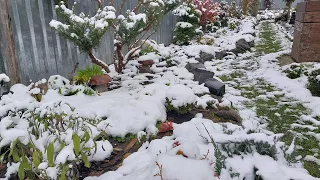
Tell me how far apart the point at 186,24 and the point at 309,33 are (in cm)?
377

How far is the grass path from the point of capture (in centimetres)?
215

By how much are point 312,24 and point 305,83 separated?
5.47 ft

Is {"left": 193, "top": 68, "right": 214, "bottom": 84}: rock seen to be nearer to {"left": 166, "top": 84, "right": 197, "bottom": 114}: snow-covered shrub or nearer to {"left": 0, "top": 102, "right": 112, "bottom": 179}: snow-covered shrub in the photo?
{"left": 166, "top": 84, "right": 197, "bottom": 114}: snow-covered shrub

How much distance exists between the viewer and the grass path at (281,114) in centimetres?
215

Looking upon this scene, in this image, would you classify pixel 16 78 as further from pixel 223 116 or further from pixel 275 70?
pixel 275 70

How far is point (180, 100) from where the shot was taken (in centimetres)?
268

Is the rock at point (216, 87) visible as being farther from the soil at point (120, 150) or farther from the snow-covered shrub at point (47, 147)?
the snow-covered shrub at point (47, 147)

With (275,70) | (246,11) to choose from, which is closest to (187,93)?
(275,70)

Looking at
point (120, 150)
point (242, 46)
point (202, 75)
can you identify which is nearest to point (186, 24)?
point (242, 46)

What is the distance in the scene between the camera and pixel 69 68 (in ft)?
12.4

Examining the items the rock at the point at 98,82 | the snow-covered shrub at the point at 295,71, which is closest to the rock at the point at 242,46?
the snow-covered shrub at the point at 295,71

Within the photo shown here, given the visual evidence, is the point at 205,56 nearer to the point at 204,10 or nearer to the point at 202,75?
the point at 202,75

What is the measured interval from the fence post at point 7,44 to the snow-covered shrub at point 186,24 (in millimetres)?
5768

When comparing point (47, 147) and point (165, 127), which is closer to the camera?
point (47, 147)
